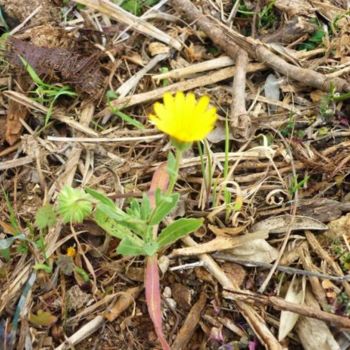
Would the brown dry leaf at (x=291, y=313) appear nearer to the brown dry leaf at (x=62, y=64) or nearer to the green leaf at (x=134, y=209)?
the green leaf at (x=134, y=209)

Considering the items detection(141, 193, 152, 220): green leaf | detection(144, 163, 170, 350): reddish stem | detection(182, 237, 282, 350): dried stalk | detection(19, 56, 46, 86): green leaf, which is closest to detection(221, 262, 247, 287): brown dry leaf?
detection(182, 237, 282, 350): dried stalk

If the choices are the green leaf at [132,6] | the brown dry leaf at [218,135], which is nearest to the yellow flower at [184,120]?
the brown dry leaf at [218,135]

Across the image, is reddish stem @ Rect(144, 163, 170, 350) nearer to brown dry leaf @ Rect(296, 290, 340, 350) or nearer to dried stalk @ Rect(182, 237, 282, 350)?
dried stalk @ Rect(182, 237, 282, 350)

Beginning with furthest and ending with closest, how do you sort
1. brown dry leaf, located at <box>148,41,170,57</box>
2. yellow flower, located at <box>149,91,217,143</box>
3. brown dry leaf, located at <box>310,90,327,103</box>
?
brown dry leaf, located at <box>148,41,170,57</box> → brown dry leaf, located at <box>310,90,327,103</box> → yellow flower, located at <box>149,91,217,143</box>

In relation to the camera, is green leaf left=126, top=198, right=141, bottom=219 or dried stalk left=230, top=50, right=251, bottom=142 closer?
green leaf left=126, top=198, right=141, bottom=219

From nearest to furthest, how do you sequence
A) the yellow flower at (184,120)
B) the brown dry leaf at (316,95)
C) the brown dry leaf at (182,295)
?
1. the yellow flower at (184,120)
2. the brown dry leaf at (182,295)
3. the brown dry leaf at (316,95)

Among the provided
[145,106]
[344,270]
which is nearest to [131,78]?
[145,106]

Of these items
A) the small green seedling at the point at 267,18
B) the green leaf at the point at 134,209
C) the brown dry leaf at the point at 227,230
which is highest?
the small green seedling at the point at 267,18

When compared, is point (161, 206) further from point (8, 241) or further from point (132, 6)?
point (132, 6)
